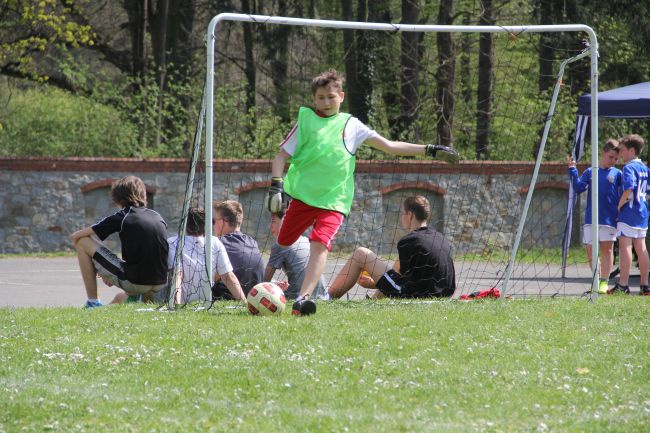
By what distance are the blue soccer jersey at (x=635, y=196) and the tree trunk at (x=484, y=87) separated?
25.0ft

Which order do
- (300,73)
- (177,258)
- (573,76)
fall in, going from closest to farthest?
(177,258), (573,76), (300,73)

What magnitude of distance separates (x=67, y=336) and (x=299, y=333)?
1695 millimetres

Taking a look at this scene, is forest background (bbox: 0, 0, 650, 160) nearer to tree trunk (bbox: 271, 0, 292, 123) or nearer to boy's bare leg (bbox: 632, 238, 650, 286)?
tree trunk (bbox: 271, 0, 292, 123)

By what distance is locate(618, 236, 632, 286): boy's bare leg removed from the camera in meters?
11.8

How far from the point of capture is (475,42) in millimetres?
28562

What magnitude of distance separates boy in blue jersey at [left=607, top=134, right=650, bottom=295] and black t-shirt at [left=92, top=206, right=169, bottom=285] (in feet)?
17.5

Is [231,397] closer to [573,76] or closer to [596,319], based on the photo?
[596,319]

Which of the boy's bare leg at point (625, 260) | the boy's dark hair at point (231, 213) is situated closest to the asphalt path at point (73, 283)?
the boy's bare leg at point (625, 260)

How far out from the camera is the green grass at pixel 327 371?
537cm

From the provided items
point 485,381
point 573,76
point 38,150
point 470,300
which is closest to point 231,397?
point 485,381

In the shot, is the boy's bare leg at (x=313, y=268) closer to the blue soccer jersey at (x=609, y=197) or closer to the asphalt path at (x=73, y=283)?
the asphalt path at (x=73, y=283)

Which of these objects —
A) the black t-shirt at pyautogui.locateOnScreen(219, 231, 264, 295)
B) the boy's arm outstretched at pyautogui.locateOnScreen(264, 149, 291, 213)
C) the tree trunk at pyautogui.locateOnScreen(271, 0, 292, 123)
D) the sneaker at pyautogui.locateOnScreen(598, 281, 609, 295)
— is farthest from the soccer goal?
the boy's arm outstretched at pyautogui.locateOnScreen(264, 149, 291, 213)

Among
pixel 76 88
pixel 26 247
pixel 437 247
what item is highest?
pixel 76 88

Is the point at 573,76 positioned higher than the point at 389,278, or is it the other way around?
the point at 573,76
